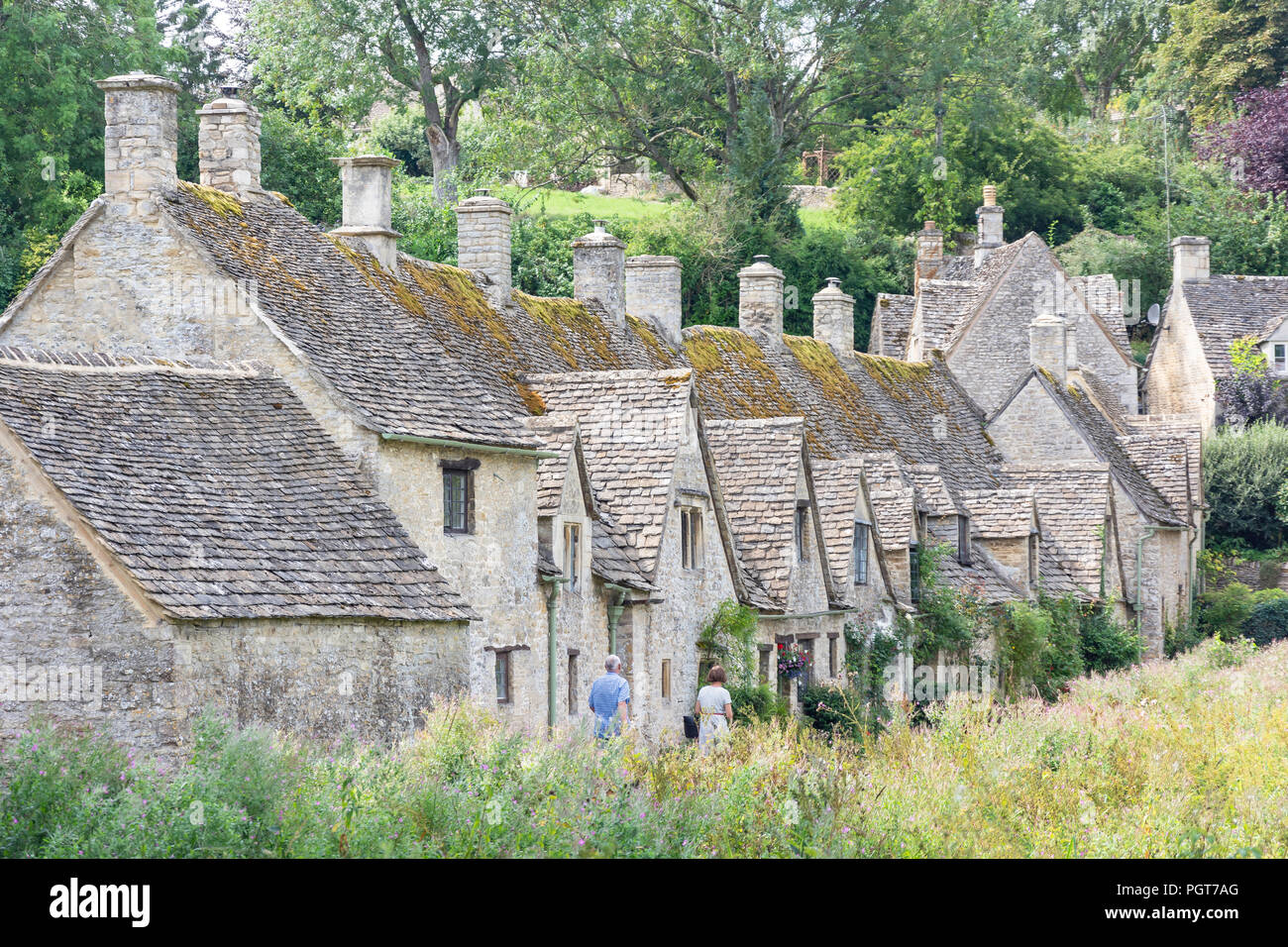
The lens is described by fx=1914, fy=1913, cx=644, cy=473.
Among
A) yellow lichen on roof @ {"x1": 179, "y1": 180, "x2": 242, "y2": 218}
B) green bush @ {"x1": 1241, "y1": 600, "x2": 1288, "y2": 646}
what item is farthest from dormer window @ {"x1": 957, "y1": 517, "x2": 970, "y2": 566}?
yellow lichen on roof @ {"x1": 179, "y1": 180, "x2": 242, "y2": 218}

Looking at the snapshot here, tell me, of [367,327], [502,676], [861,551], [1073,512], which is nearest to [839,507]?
[861,551]

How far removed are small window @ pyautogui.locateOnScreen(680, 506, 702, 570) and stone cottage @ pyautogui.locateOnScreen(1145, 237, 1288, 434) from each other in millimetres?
33599

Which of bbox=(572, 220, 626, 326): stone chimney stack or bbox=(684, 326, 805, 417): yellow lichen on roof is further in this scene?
bbox=(684, 326, 805, 417): yellow lichen on roof

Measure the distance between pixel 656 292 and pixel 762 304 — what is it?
4.59m

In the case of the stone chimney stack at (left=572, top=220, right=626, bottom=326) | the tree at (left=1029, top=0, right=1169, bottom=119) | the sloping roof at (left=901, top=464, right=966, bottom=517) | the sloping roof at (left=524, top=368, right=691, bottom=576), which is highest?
the tree at (left=1029, top=0, right=1169, bottom=119)

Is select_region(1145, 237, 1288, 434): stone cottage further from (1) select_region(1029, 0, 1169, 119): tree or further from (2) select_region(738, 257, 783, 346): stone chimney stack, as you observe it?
(1) select_region(1029, 0, 1169, 119): tree

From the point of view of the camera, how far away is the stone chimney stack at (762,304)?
43719mm

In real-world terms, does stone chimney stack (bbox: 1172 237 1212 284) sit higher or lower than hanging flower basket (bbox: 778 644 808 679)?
higher

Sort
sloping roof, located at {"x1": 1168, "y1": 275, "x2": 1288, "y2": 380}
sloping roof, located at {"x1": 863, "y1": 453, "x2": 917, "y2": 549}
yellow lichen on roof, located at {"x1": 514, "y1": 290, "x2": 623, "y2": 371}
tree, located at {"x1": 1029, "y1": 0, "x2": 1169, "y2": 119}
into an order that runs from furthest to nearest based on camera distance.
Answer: tree, located at {"x1": 1029, "y1": 0, "x2": 1169, "y2": 119} < sloping roof, located at {"x1": 1168, "y1": 275, "x2": 1288, "y2": 380} < sloping roof, located at {"x1": 863, "y1": 453, "x2": 917, "y2": 549} < yellow lichen on roof, located at {"x1": 514, "y1": 290, "x2": 623, "y2": 371}

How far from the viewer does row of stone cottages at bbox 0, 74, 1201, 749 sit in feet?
62.4

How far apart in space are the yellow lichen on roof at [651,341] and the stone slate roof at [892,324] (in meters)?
21.2

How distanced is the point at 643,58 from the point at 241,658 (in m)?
44.5
